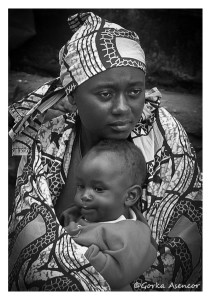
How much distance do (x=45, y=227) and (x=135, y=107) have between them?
596 mm

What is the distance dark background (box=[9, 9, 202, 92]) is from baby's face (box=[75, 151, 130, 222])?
1379mm

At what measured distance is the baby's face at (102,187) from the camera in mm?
2621

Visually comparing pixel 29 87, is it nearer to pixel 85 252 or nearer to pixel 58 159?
pixel 58 159

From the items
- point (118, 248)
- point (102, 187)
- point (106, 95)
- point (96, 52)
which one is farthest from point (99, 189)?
point (96, 52)

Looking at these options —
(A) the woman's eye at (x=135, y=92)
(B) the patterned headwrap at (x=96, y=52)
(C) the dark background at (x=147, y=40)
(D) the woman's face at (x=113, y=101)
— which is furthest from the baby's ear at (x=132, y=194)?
(C) the dark background at (x=147, y=40)

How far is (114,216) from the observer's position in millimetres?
2658

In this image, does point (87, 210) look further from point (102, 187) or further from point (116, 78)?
point (116, 78)

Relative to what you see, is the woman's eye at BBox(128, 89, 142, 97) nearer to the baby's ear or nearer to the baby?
the baby

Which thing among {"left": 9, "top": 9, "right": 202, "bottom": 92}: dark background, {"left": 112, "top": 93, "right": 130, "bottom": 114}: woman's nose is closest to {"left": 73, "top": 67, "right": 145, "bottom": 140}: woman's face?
{"left": 112, "top": 93, "right": 130, "bottom": 114}: woman's nose

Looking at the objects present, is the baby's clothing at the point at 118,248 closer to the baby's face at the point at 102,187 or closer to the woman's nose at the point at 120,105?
the baby's face at the point at 102,187

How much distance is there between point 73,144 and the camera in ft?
9.99

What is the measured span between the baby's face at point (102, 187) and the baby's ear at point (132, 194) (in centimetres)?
2

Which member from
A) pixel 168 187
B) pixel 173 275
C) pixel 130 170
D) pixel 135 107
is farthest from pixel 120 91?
pixel 173 275

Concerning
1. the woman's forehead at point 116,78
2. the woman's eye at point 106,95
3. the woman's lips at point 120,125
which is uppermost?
the woman's forehead at point 116,78
